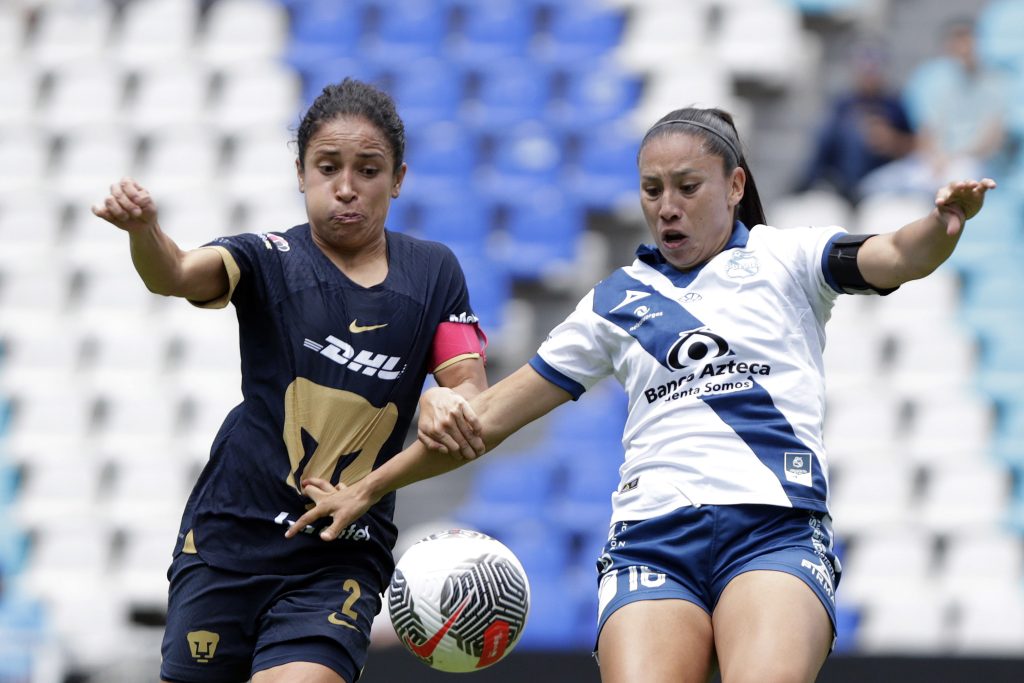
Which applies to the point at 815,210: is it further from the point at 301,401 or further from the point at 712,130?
the point at 301,401

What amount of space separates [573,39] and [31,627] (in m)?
5.48

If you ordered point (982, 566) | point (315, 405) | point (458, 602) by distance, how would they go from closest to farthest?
point (458, 602) → point (315, 405) → point (982, 566)

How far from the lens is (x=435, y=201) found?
10391 mm

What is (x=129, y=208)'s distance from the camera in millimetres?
3871

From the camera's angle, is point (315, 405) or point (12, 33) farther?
point (12, 33)

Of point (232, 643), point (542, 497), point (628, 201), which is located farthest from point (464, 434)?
point (628, 201)

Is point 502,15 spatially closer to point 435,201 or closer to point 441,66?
point 441,66

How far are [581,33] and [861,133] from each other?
8.04ft

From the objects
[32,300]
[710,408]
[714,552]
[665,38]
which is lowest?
[714,552]

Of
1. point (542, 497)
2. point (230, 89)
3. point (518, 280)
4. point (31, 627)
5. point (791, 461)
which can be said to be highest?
point (230, 89)

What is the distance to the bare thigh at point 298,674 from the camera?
393 centimetres

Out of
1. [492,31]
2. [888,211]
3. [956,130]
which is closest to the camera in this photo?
[888,211]

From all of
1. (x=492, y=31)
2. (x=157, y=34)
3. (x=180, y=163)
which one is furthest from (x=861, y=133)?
(x=157, y=34)

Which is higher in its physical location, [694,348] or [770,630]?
[694,348]
